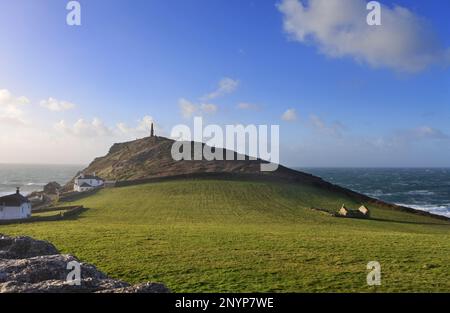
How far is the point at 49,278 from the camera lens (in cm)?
1182

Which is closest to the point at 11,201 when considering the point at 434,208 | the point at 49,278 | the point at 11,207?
the point at 11,207

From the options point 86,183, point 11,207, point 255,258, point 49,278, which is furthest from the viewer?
point 86,183

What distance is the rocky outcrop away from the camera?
9.97m

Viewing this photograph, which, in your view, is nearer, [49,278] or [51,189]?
[49,278]

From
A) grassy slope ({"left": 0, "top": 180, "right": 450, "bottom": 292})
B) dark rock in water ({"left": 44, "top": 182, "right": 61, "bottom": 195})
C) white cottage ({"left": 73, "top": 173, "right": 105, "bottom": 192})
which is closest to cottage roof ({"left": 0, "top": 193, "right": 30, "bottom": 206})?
grassy slope ({"left": 0, "top": 180, "right": 450, "bottom": 292})

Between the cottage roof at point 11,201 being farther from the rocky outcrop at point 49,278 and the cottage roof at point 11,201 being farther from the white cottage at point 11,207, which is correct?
the rocky outcrop at point 49,278

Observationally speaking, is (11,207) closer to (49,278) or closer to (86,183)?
(86,183)

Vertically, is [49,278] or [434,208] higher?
[49,278]

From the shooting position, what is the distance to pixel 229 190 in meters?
84.1

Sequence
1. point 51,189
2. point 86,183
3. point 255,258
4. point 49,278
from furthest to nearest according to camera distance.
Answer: point 51,189 < point 86,183 < point 255,258 < point 49,278

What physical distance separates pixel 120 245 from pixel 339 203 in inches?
2212

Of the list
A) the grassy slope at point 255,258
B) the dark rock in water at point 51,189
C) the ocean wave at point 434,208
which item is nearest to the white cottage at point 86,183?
the dark rock in water at point 51,189

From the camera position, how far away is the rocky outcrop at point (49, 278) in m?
9.97
